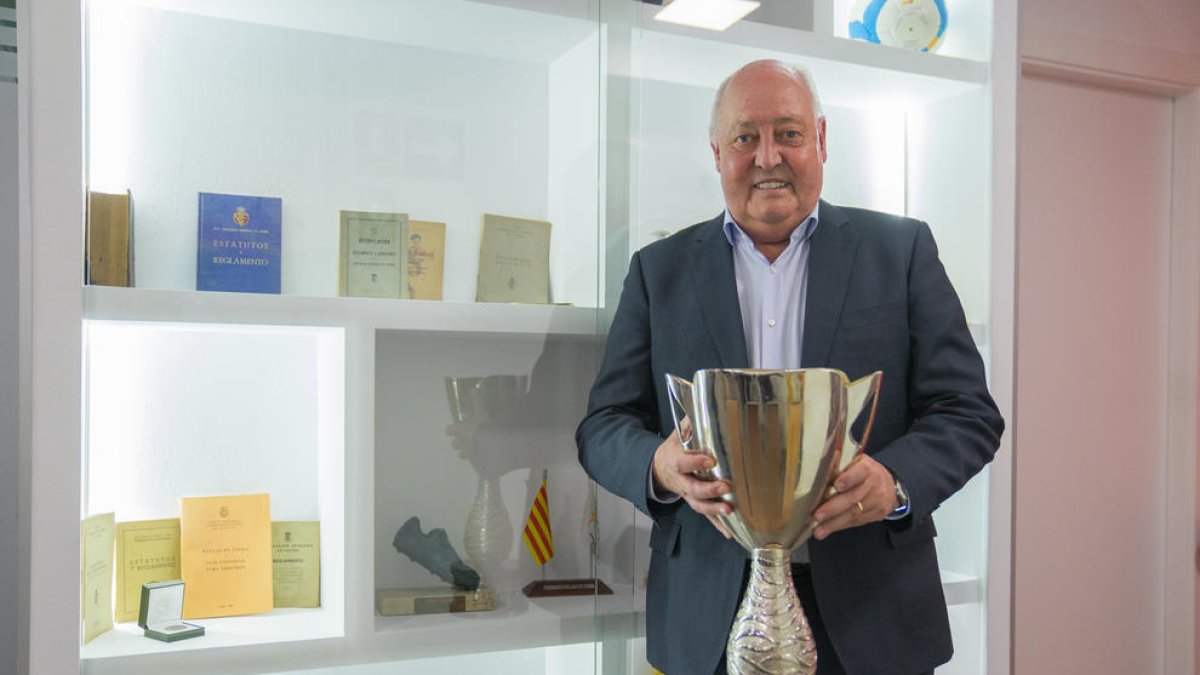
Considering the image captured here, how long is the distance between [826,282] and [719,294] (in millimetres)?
173

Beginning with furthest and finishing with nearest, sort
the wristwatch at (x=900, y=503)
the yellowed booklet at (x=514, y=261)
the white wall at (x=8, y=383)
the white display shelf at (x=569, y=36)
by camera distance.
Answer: the white wall at (x=8, y=383) → the yellowed booklet at (x=514, y=261) → the white display shelf at (x=569, y=36) → the wristwatch at (x=900, y=503)

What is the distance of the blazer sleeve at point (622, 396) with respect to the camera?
1682 mm

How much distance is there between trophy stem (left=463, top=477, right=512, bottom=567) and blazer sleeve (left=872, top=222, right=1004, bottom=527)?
693 mm

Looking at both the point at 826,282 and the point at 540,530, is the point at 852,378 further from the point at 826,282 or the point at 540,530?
the point at 540,530

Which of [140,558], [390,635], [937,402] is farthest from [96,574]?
[937,402]

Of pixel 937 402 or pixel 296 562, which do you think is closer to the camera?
pixel 937 402

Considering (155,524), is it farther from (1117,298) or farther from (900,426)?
(1117,298)

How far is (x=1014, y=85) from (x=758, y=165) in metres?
0.93

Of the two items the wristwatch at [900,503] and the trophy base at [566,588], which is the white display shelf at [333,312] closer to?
the trophy base at [566,588]

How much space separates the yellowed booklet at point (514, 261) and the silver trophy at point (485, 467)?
153mm

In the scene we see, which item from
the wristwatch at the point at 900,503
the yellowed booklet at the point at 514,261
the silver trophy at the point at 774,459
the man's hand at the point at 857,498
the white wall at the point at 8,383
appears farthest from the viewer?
the white wall at the point at 8,383

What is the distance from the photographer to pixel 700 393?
4.08ft

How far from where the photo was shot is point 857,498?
4.44 ft

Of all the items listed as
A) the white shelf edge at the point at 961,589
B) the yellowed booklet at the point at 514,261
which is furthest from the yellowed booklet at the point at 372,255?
the white shelf edge at the point at 961,589
